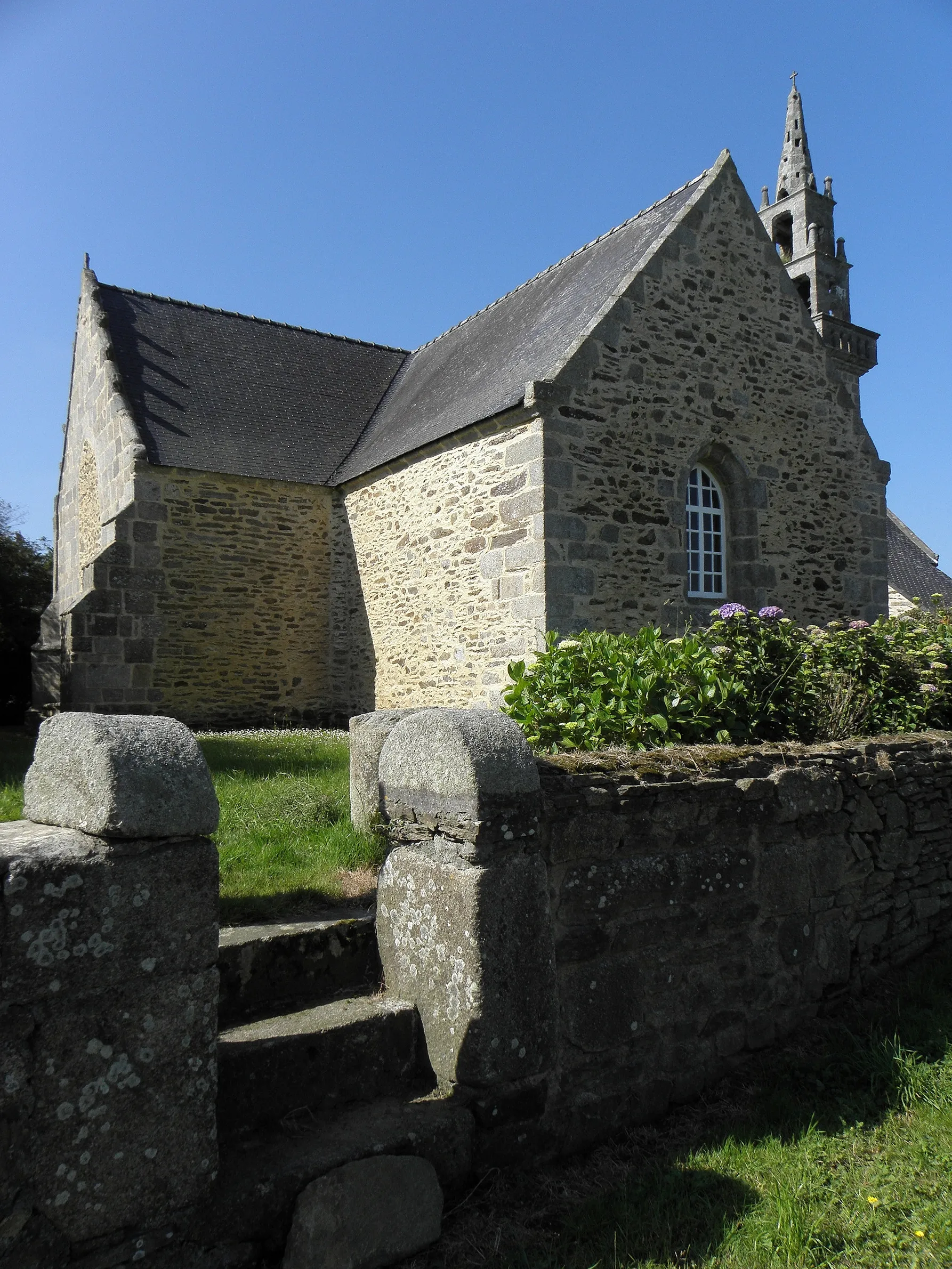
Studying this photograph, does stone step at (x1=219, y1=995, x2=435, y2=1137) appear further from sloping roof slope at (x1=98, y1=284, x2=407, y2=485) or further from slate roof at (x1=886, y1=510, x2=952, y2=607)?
slate roof at (x1=886, y1=510, x2=952, y2=607)

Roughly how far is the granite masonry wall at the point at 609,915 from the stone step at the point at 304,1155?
0.51ft

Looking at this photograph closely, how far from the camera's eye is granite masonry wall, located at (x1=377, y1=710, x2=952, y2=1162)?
309cm

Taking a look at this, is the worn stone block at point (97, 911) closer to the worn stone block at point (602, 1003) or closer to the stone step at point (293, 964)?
the stone step at point (293, 964)

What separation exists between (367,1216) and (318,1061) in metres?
0.49

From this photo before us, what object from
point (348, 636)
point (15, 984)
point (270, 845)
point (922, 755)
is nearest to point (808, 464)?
point (348, 636)

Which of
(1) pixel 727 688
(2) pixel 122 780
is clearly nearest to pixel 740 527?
(1) pixel 727 688

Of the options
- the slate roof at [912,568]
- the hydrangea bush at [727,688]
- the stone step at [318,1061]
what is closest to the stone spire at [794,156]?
the slate roof at [912,568]

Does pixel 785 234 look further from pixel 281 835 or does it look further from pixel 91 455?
pixel 281 835

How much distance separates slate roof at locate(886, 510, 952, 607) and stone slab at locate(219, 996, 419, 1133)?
2021cm

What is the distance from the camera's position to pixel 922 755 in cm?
512

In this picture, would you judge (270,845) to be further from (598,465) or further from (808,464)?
(808,464)

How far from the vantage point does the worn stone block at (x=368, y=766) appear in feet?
15.5

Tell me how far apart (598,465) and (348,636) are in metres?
5.37

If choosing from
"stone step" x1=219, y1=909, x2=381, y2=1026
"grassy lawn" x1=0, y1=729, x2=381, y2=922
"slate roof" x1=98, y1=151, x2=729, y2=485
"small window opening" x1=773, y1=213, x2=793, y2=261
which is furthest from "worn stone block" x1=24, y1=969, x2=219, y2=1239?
"small window opening" x1=773, y1=213, x2=793, y2=261
